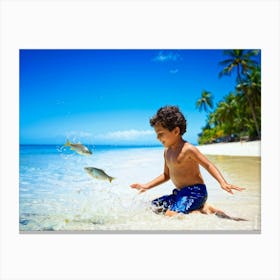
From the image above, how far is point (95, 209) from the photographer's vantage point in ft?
16.4

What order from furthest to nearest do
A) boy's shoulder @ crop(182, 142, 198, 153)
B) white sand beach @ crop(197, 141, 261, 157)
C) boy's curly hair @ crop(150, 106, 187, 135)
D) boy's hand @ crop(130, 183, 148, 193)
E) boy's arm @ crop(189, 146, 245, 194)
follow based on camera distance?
white sand beach @ crop(197, 141, 261, 157) → boy's hand @ crop(130, 183, 148, 193) → boy's curly hair @ crop(150, 106, 187, 135) → boy's shoulder @ crop(182, 142, 198, 153) → boy's arm @ crop(189, 146, 245, 194)

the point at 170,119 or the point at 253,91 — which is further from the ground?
the point at 253,91

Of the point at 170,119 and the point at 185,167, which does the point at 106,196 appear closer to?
the point at 185,167

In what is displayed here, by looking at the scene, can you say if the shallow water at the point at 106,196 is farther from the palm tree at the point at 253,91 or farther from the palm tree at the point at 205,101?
the palm tree at the point at 205,101

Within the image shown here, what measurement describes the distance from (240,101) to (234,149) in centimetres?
103

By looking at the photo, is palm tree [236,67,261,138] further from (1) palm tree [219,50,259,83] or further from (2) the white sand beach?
(2) the white sand beach

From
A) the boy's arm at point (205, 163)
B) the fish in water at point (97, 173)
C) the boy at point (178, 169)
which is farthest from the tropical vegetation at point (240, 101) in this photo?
the fish in water at point (97, 173)

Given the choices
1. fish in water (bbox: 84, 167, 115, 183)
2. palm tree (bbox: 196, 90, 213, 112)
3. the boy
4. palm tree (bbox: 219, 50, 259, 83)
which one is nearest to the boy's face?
the boy

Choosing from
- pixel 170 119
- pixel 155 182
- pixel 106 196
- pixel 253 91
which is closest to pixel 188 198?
pixel 155 182

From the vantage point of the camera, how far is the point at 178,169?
4.70 meters

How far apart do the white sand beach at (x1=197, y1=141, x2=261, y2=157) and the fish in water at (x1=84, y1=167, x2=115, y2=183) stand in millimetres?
1139

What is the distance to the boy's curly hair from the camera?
15.5ft
